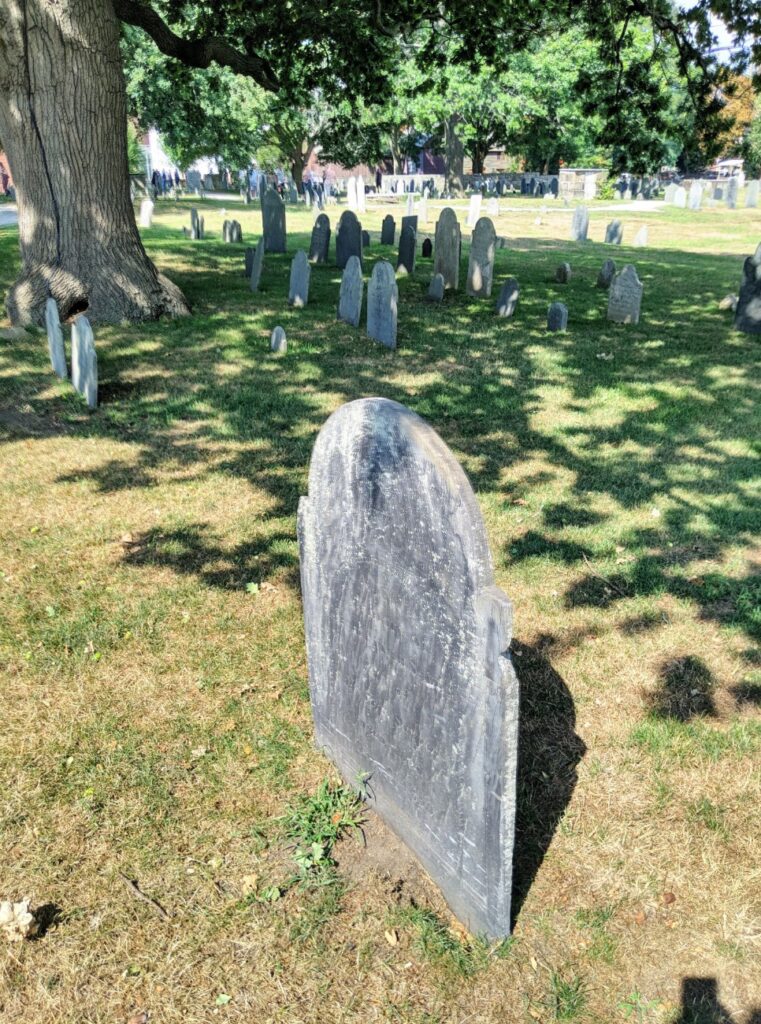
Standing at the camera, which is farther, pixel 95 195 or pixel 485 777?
pixel 95 195

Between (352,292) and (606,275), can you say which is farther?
(606,275)

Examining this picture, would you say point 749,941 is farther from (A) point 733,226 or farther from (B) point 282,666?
(A) point 733,226

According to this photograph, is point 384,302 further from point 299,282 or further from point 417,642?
point 417,642

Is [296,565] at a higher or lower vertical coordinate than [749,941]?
higher

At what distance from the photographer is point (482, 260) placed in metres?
13.5

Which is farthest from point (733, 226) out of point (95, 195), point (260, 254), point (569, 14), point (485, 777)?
point (485, 777)

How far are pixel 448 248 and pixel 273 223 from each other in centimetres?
682

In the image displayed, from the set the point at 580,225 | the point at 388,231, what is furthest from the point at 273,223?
the point at 580,225

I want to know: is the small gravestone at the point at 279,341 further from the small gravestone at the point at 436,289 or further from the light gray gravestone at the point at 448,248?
the light gray gravestone at the point at 448,248

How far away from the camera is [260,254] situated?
13422mm

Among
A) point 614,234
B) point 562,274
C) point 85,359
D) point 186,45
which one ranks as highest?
point 186,45

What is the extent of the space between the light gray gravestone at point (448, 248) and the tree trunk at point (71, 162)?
215 inches

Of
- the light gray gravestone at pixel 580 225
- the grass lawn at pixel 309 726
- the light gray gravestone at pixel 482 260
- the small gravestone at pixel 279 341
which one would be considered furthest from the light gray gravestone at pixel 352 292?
the light gray gravestone at pixel 580 225

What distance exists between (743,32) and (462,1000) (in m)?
12.8
